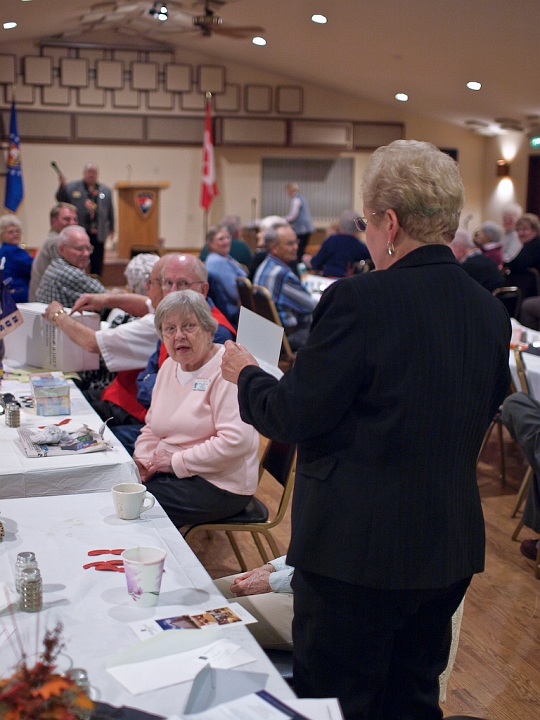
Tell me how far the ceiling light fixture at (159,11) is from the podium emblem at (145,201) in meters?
2.31

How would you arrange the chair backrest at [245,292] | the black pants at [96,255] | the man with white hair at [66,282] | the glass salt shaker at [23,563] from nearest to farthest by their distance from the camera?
the glass salt shaker at [23,563], the man with white hair at [66,282], the chair backrest at [245,292], the black pants at [96,255]

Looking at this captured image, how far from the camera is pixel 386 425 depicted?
4.28ft

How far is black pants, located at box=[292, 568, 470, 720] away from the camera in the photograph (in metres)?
1.37

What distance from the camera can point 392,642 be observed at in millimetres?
1438

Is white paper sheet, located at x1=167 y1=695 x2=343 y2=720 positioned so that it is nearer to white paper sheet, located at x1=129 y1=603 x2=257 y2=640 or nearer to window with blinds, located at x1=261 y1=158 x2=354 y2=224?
white paper sheet, located at x1=129 y1=603 x2=257 y2=640

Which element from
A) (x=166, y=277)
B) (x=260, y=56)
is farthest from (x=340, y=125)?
(x=166, y=277)

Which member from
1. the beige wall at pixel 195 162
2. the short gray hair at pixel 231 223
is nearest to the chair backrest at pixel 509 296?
the short gray hair at pixel 231 223

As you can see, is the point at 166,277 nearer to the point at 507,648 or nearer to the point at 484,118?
the point at 507,648

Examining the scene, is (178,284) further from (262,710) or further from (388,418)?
(262,710)

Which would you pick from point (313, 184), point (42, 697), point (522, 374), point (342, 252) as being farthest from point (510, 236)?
point (42, 697)

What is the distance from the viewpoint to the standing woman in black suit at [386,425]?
4.26 feet

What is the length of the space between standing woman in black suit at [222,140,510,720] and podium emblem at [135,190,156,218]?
33.1ft

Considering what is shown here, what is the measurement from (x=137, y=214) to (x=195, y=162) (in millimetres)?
2071

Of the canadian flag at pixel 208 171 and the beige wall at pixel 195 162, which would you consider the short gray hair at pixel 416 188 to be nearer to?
the canadian flag at pixel 208 171
